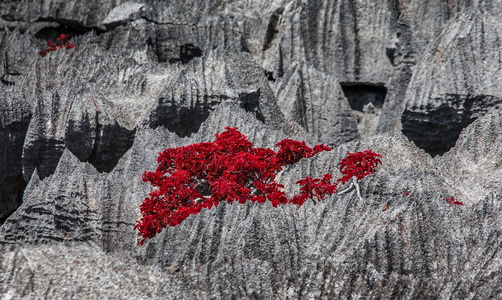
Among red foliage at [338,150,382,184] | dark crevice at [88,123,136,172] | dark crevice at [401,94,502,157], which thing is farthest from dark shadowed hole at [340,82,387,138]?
red foliage at [338,150,382,184]

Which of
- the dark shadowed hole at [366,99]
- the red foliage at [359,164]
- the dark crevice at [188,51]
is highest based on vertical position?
the dark crevice at [188,51]

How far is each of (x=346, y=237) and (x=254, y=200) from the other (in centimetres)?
123

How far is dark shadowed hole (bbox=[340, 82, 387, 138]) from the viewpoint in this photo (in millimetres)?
15273

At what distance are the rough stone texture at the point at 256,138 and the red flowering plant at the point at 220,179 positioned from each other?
0.94ft

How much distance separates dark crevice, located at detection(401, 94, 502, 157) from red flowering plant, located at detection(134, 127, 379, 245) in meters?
2.86

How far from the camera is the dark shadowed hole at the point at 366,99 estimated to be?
601 inches

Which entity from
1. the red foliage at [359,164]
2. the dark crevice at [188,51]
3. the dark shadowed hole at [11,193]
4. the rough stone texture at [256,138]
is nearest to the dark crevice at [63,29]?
the rough stone texture at [256,138]

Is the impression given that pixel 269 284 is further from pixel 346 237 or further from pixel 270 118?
pixel 270 118

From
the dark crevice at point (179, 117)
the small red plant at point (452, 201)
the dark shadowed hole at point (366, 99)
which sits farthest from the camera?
the dark shadowed hole at point (366, 99)

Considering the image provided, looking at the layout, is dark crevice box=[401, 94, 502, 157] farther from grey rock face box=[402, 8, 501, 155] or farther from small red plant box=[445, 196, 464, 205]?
small red plant box=[445, 196, 464, 205]

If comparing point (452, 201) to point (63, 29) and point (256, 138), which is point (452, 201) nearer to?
point (256, 138)

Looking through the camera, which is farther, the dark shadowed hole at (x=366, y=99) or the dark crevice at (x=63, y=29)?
the dark crevice at (x=63, y=29)

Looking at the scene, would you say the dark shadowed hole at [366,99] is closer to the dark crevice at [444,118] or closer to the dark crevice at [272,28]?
the dark crevice at [272,28]

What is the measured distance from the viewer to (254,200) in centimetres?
715
